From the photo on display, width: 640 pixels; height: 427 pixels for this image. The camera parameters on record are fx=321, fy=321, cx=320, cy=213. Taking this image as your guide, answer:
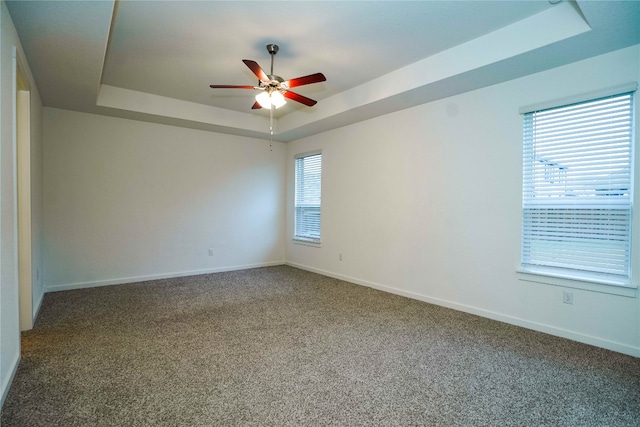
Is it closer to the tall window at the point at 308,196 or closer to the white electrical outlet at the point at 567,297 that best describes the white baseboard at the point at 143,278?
the tall window at the point at 308,196

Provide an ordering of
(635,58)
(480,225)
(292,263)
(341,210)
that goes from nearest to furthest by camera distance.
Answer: (635,58) → (480,225) → (341,210) → (292,263)

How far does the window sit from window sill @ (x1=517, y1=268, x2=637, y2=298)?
0.07 feet

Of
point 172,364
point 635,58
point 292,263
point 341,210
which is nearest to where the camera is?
point 172,364

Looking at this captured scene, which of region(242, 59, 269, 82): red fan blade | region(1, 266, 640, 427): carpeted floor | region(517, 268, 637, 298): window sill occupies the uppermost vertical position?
region(242, 59, 269, 82): red fan blade

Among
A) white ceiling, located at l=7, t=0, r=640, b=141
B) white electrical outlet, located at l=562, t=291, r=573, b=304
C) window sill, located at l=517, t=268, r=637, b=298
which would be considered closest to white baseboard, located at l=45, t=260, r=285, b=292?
white ceiling, located at l=7, t=0, r=640, b=141

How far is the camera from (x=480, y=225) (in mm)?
3594

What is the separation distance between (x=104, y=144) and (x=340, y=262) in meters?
4.06

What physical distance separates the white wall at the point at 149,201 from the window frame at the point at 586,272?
4.44 metres

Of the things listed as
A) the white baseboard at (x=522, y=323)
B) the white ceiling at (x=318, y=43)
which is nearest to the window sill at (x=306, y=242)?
the white baseboard at (x=522, y=323)

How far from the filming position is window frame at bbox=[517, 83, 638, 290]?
8.63 ft

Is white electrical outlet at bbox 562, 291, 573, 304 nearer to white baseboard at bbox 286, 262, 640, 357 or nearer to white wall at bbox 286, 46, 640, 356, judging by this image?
white wall at bbox 286, 46, 640, 356

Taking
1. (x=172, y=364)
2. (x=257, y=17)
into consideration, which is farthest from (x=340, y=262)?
(x=257, y=17)

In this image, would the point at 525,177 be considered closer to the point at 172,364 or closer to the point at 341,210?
the point at 341,210

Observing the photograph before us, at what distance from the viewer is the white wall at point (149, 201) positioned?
4512 millimetres
